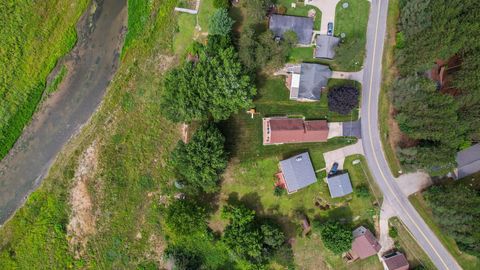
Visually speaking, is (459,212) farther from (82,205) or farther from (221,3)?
(82,205)

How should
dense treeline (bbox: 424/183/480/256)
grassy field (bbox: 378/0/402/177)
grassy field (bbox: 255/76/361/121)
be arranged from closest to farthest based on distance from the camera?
dense treeline (bbox: 424/183/480/256) → grassy field (bbox: 378/0/402/177) → grassy field (bbox: 255/76/361/121)

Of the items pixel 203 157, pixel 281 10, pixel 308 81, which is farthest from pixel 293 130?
pixel 281 10

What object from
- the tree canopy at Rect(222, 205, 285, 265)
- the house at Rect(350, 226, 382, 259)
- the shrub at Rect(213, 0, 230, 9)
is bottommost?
the house at Rect(350, 226, 382, 259)

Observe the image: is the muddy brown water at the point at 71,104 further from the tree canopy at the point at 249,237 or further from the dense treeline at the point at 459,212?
the dense treeline at the point at 459,212

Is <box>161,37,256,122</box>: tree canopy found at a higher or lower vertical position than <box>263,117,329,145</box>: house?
higher

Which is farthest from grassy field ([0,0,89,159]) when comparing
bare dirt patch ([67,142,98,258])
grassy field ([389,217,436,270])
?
grassy field ([389,217,436,270])

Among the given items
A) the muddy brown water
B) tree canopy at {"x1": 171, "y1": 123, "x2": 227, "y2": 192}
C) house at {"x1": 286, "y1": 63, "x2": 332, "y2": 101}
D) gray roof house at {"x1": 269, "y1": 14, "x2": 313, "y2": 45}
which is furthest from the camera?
the muddy brown water

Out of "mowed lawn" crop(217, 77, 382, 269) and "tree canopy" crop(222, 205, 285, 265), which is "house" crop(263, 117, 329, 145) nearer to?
"mowed lawn" crop(217, 77, 382, 269)
